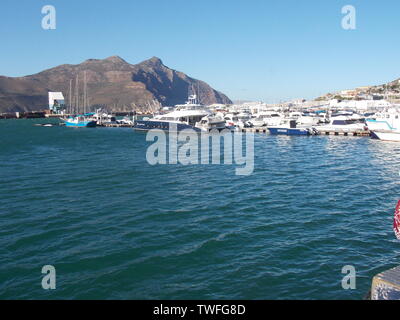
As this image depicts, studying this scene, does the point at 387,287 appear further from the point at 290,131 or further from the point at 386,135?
the point at 290,131

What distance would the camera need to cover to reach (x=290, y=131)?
70.9 meters

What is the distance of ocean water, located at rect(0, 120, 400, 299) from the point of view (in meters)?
12.1

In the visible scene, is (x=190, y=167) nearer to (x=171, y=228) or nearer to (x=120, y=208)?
(x=120, y=208)

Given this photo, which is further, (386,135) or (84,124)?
(84,124)

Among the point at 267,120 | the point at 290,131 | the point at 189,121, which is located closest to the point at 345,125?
the point at 290,131

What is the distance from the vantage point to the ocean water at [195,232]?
12.1 metres

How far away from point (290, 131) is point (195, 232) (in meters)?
57.8

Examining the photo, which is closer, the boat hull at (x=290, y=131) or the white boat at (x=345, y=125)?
the white boat at (x=345, y=125)

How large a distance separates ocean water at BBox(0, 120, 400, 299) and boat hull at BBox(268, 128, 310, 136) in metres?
36.9

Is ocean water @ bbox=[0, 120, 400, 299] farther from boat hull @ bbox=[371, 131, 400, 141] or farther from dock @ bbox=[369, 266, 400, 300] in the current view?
boat hull @ bbox=[371, 131, 400, 141]

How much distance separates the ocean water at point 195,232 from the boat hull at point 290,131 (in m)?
36.9

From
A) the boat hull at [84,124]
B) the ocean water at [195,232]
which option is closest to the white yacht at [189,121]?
the boat hull at [84,124]

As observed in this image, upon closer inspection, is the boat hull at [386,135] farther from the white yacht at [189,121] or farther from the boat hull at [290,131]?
the white yacht at [189,121]
